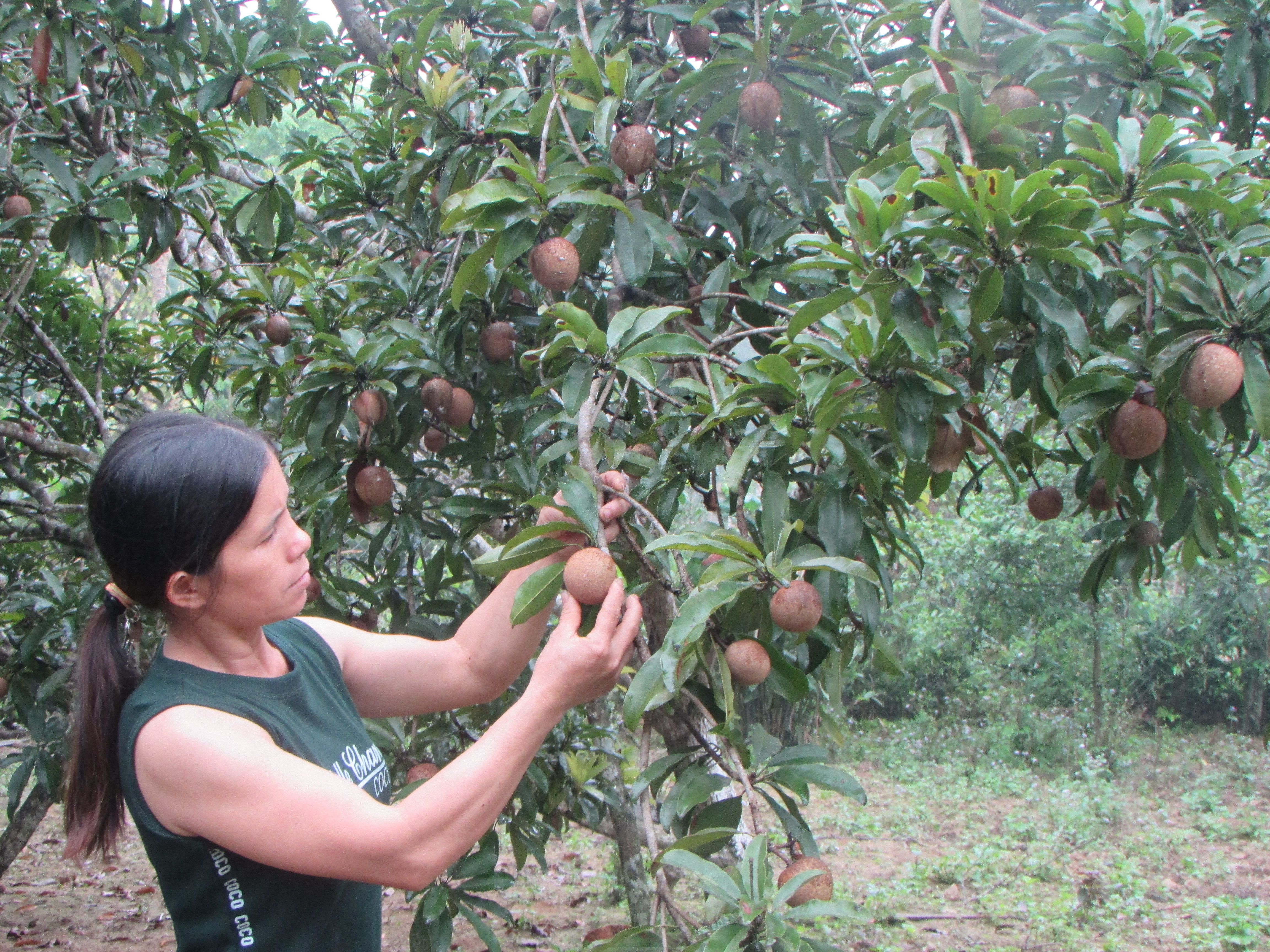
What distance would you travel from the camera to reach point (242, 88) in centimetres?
277

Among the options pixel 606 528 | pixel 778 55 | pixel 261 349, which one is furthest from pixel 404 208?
pixel 606 528

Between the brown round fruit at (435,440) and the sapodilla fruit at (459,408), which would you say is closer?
the sapodilla fruit at (459,408)

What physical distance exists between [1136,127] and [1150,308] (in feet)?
0.73

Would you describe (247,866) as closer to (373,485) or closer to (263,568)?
(263,568)

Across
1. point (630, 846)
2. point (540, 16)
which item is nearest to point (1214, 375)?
point (540, 16)

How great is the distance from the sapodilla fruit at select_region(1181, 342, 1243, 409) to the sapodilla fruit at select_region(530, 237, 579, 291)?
2.73ft

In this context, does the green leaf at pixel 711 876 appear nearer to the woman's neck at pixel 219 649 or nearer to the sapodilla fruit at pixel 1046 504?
the woman's neck at pixel 219 649

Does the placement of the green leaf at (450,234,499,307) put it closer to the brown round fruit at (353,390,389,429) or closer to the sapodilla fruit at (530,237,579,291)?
the sapodilla fruit at (530,237,579,291)

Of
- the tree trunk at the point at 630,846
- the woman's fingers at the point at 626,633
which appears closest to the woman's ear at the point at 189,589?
the woman's fingers at the point at 626,633

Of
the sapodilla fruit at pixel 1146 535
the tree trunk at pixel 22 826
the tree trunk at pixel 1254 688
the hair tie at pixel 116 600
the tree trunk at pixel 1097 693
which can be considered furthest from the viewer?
the tree trunk at pixel 1254 688

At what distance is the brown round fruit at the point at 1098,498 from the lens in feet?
6.23

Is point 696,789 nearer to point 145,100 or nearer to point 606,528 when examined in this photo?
point 606,528

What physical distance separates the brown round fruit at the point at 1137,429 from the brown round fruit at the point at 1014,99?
1.76 feet

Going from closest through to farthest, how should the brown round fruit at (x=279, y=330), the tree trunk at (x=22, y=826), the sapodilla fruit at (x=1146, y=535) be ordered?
the sapodilla fruit at (x=1146, y=535) → the brown round fruit at (x=279, y=330) → the tree trunk at (x=22, y=826)
